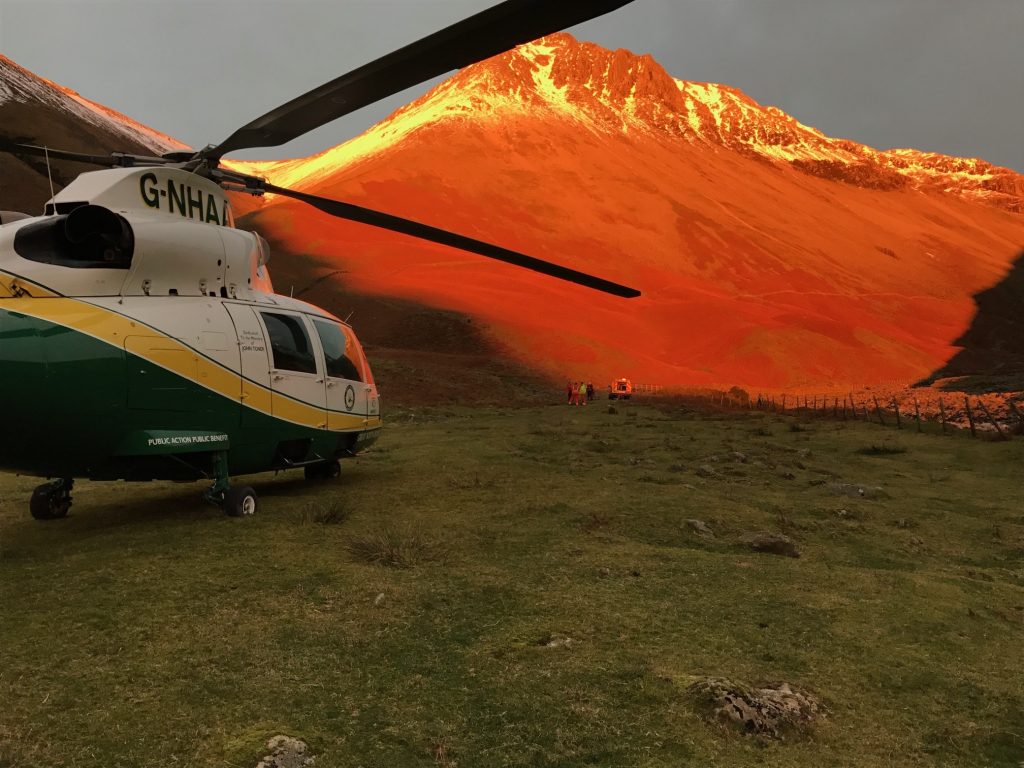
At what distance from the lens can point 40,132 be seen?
9031 centimetres

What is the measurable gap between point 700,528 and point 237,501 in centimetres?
599

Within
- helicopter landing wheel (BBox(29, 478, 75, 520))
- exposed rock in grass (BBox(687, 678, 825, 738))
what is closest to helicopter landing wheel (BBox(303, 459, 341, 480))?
helicopter landing wheel (BBox(29, 478, 75, 520))

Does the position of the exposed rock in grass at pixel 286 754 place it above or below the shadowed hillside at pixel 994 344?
below

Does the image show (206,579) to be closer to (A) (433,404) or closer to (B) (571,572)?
(B) (571,572)

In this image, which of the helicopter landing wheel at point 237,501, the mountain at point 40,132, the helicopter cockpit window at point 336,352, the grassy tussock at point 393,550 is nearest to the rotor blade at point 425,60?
the helicopter cockpit window at point 336,352

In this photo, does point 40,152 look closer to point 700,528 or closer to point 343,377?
point 343,377

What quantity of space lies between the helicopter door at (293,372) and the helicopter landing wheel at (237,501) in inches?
49.9

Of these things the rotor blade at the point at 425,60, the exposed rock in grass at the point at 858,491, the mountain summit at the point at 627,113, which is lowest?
the exposed rock in grass at the point at 858,491

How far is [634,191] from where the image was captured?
107m

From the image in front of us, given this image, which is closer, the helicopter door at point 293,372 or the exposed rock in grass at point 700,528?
the exposed rock in grass at point 700,528

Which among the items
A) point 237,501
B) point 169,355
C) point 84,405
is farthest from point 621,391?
point 84,405

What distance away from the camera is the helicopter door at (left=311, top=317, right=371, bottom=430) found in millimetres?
10984

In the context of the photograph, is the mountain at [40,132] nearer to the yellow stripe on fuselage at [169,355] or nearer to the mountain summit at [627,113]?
the mountain summit at [627,113]

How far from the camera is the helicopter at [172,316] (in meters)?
6.61
